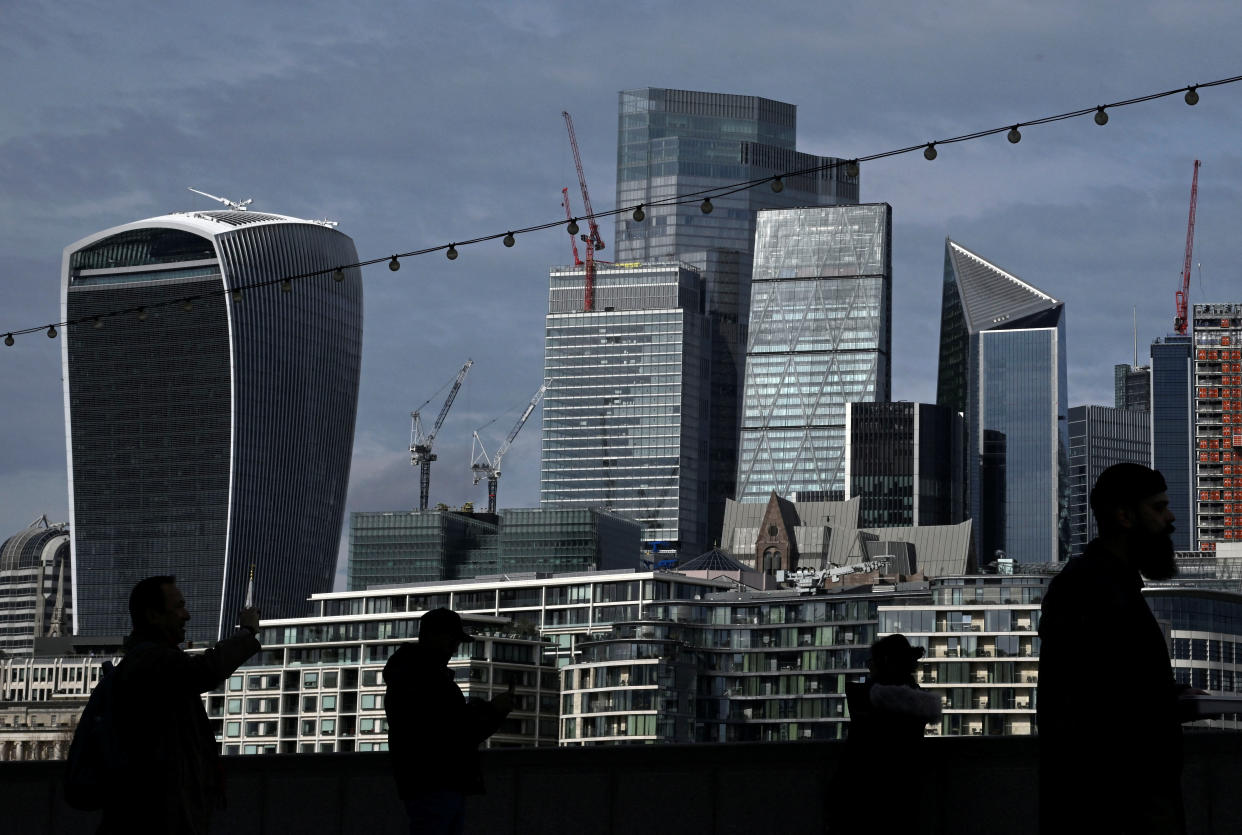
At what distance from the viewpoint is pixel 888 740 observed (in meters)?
11.3

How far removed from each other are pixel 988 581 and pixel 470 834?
132m

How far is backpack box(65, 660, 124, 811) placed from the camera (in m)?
10.2

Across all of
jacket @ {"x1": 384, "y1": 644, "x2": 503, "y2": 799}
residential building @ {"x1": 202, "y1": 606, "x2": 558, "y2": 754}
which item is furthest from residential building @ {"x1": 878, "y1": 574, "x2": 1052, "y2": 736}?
jacket @ {"x1": 384, "y1": 644, "x2": 503, "y2": 799}

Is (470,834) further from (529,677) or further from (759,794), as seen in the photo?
(529,677)

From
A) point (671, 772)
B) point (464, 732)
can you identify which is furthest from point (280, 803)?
point (464, 732)

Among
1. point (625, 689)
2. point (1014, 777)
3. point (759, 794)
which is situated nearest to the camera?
point (1014, 777)

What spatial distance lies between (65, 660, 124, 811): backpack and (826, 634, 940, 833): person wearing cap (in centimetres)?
411

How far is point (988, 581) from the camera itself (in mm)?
145125

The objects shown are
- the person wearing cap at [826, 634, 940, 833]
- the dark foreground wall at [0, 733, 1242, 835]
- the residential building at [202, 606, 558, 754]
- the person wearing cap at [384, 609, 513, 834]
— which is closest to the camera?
the person wearing cap at [826, 634, 940, 833]

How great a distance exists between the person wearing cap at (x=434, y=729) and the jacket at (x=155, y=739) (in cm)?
193

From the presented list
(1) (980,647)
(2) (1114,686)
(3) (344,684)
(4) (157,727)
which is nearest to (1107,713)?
(2) (1114,686)

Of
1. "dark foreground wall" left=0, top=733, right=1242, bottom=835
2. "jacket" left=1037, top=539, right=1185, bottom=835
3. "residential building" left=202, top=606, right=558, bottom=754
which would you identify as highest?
"jacket" left=1037, top=539, right=1185, bottom=835

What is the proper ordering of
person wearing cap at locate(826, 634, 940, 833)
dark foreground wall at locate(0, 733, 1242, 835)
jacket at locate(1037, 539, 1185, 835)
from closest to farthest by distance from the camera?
jacket at locate(1037, 539, 1185, 835)
person wearing cap at locate(826, 634, 940, 833)
dark foreground wall at locate(0, 733, 1242, 835)

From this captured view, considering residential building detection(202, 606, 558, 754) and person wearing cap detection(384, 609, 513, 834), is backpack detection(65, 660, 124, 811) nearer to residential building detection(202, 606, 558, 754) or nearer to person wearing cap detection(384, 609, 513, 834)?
person wearing cap detection(384, 609, 513, 834)
